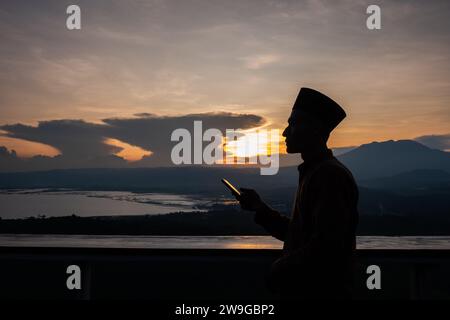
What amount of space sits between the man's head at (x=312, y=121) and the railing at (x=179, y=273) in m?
0.83

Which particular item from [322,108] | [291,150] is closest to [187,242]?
[291,150]

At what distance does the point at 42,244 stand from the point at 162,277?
5.14 feet

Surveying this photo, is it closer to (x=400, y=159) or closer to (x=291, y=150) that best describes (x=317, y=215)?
(x=291, y=150)

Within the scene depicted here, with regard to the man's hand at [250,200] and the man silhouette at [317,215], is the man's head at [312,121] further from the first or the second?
the man's hand at [250,200]

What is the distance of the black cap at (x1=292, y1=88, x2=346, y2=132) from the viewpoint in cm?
173

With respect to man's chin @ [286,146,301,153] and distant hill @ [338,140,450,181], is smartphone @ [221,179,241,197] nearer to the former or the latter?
man's chin @ [286,146,301,153]

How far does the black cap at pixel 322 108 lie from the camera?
5.68ft

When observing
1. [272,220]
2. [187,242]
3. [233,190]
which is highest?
[233,190]

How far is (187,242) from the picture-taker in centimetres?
295

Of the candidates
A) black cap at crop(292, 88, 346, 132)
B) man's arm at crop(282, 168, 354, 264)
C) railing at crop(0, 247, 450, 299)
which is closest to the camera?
man's arm at crop(282, 168, 354, 264)

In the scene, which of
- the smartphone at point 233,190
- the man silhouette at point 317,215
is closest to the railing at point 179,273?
the man silhouette at point 317,215

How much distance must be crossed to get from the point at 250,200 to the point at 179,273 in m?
2.37

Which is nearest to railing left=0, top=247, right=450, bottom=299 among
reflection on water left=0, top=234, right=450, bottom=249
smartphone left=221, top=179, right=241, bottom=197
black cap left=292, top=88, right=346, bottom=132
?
reflection on water left=0, top=234, right=450, bottom=249
